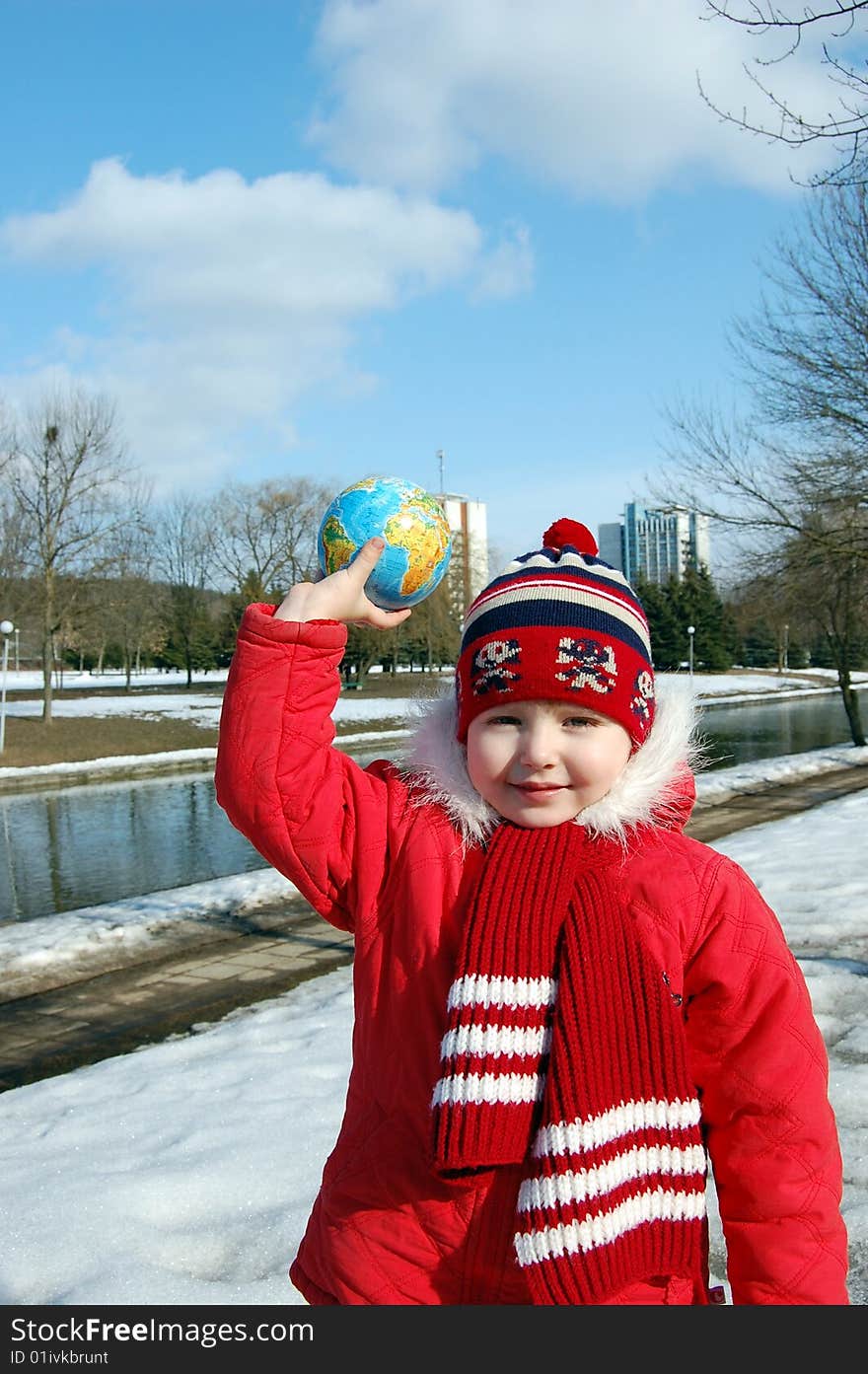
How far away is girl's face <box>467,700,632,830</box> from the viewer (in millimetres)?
1929

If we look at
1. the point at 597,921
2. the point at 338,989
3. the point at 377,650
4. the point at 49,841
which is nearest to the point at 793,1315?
the point at 597,921

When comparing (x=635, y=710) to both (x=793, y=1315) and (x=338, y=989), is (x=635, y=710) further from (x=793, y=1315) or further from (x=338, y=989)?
(x=338, y=989)

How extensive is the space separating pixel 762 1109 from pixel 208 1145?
9.58 feet

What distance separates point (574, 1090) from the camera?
5.57 ft

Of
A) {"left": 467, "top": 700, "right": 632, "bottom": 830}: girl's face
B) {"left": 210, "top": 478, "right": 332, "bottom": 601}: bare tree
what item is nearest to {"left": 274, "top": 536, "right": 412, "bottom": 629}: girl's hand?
{"left": 467, "top": 700, "right": 632, "bottom": 830}: girl's face

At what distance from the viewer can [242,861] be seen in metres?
12.0

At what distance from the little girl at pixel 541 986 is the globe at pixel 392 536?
24 centimetres

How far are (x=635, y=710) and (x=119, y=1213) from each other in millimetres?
2663

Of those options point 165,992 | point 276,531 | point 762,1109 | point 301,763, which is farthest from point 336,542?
point 276,531

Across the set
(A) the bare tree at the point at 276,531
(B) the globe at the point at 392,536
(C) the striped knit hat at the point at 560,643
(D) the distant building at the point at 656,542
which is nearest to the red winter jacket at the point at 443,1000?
(C) the striped knit hat at the point at 560,643

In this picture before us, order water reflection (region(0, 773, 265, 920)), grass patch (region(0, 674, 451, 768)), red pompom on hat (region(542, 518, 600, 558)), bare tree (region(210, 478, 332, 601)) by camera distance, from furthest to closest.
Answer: bare tree (region(210, 478, 332, 601)) < grass patch (region(0, 674, 451, 768)) < water reflection (region(0, 773, 265, 920)) < red pompom on hat (region(542, 518, 600, 558))

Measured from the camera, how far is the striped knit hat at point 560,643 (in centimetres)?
192

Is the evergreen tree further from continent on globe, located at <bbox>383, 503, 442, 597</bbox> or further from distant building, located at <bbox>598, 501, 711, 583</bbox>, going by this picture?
continent on globe, located at <bbox>383, 503, 442, 597</bbox>

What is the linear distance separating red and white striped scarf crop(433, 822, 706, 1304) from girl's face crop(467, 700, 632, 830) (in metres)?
0.15
